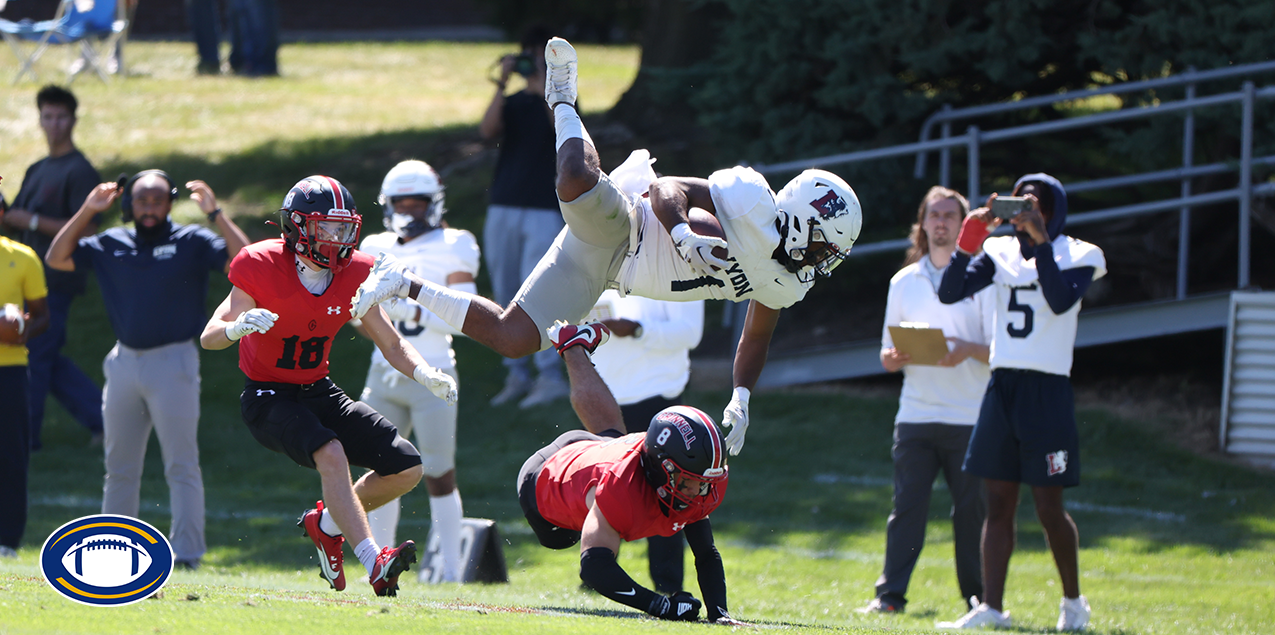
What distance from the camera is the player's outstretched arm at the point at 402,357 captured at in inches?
241

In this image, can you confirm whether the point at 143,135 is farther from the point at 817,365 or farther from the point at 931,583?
the point at 931,583

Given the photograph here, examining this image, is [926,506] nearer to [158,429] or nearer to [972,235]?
[972,235]

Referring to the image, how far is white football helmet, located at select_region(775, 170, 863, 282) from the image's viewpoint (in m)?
5.92

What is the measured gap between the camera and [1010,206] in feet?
22.0

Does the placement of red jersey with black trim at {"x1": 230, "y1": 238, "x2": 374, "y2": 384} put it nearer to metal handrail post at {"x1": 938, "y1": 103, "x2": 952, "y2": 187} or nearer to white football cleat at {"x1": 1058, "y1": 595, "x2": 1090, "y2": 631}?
white football cleat at {"x1": 1058, "y1": 595, "x2": 1090, "y2": 631}

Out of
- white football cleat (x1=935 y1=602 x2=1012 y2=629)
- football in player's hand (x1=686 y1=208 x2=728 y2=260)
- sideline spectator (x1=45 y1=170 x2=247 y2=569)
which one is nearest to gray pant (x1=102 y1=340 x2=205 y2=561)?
sideline spectator (x1=45 y1=170 x2=247 y2=569)

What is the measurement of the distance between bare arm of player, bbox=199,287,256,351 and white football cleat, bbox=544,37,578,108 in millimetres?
1643

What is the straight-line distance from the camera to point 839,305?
13.6 metres

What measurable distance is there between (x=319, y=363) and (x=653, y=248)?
1618 mm

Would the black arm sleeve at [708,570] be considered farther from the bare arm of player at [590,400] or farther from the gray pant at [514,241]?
the gray pant at [514,241]

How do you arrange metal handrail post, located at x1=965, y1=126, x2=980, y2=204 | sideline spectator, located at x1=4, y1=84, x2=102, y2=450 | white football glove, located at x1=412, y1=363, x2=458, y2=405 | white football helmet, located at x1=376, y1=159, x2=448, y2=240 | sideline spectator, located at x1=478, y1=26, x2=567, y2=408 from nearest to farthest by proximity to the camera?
white football glove, located at x1=412, y1=363, x2=458, y2=405, white football helmet, located at x1=376, y1=159, x2=448, y2=240, sideline spectator, located at x1=4, y1=84, x2=102, y2=450, metal handrail post, located at x1=965, y1=126, x2=980, y2=204, sideline spectator, located at x1=478, y1=26, x2=567, y2=408

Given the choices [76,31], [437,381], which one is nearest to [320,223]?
[437,381]

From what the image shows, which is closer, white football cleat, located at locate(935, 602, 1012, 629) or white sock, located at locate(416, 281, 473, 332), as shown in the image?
white sock, located at locate(416, 281, 473, 332)

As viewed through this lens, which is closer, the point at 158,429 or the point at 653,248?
the point at 653,248
